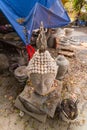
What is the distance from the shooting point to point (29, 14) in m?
3.67

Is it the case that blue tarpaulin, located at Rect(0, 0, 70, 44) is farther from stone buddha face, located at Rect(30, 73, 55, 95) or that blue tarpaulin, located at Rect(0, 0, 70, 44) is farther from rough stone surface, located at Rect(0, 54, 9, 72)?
stone buddha face, located at Rect(30, 73, 55, 95)

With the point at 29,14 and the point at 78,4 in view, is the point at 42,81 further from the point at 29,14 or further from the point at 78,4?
the point at 78,4

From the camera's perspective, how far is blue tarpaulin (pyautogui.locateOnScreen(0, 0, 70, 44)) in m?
3.51

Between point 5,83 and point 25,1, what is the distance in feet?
6.75

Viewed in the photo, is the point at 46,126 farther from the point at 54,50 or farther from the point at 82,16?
the point at 82,16

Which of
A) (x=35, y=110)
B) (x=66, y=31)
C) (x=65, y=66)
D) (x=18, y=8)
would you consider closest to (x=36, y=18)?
(x=18, y=8)

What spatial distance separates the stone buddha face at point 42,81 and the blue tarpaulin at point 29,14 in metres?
1.03

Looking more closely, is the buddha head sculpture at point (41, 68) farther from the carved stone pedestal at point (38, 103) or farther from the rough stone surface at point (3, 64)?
the rough stone surface at point (3, 64)

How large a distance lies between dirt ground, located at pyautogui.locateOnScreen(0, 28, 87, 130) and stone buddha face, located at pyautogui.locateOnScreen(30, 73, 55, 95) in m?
0.56

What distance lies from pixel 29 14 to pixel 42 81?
1680 millimetres

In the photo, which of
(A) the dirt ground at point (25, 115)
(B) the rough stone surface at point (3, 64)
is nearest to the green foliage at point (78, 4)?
(A) the dirt ground at point (25, 115)

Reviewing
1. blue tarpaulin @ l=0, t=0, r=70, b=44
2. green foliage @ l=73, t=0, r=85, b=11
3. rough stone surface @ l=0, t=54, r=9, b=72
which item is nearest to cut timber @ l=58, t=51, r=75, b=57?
blue tarpaulin @ l=0, t=0, r=70, b=44

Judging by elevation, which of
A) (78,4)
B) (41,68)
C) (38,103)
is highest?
(78,4)

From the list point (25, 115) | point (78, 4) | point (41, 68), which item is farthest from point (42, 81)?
point (78, 4)
